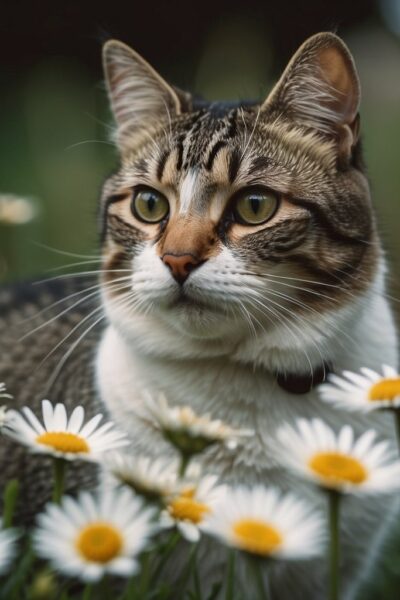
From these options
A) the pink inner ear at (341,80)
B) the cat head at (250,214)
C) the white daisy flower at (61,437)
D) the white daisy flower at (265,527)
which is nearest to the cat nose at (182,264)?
the cat head at (250,214)

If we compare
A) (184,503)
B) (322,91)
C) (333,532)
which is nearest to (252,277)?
(322,91)

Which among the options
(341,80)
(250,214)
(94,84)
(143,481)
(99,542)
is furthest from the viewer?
(94,84)

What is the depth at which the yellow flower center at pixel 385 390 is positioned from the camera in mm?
1182

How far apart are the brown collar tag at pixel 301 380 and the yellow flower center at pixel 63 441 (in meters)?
0.84

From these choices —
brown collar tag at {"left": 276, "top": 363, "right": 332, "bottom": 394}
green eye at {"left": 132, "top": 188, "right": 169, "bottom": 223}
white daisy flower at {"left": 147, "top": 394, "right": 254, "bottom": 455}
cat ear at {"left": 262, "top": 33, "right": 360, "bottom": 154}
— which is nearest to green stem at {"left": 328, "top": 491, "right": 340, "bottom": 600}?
white daisy flower at {"left": 147, "top": 394, "right": 254, "bottom": 455}

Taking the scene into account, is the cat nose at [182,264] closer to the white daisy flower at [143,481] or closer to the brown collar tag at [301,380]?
the brown collar tag at [301,380]

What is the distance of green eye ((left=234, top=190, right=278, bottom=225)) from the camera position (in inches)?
73.7

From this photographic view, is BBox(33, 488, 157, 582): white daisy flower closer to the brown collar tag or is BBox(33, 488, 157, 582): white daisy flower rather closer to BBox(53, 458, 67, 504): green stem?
BBox(53, 458, 67, 504): green stem

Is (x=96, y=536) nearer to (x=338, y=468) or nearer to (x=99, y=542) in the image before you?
(x=99, y=542)

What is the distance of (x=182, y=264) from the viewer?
1.71 m

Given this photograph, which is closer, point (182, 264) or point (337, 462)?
point (337, 462)

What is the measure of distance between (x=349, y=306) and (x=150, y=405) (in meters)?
0.94

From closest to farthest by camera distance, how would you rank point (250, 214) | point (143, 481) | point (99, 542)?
1. point (99, 542)
2. point (143, 481)
3. point (250, 214)

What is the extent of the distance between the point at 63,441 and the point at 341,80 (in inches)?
47.5
